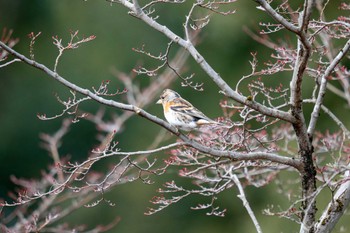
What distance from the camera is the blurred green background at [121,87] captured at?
16047mm

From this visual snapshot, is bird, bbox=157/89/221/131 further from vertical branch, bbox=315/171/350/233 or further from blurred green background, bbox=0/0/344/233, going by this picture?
blurred green background, bbox=0/0/344/233

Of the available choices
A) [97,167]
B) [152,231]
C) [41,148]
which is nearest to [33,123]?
[41,148]

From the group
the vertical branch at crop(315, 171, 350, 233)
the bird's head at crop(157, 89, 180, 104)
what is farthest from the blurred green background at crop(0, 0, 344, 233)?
the vertical branch at crop(315, 171, 350, 233)

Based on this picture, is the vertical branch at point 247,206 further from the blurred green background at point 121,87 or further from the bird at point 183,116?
the blurred green background at point 121,87

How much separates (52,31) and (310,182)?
42.8 ft

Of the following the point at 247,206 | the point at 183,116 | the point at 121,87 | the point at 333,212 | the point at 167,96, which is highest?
the point at 121,87

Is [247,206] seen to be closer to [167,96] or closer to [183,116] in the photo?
[183,116]

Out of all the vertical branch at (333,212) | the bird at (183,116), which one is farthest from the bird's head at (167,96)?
the vertical branch at (333,212)

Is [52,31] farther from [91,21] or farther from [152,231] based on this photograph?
[152,231]

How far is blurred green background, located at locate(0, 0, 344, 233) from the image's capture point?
1605cm

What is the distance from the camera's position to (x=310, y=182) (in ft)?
17.8

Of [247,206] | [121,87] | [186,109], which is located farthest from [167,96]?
[121,87]

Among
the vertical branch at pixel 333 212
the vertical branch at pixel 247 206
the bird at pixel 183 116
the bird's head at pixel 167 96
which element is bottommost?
the vertical branch at pixel 333 212

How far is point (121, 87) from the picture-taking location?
15688 mm
